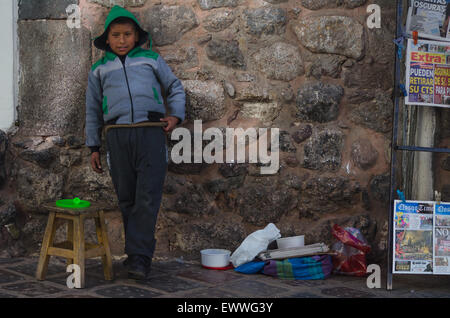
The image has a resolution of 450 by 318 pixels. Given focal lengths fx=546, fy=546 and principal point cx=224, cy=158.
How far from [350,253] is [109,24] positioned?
2.14 metres

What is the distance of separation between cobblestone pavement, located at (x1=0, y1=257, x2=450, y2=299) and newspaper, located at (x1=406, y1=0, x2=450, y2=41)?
150cm

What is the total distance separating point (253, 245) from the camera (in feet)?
11.7

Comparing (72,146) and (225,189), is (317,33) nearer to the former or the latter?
(225,189)

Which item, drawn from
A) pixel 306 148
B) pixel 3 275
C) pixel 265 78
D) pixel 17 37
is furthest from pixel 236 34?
pixel 3 275

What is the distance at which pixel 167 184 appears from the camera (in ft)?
12.7

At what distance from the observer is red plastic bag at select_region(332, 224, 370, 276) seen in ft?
11.5

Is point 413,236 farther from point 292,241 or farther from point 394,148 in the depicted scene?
point 292,241

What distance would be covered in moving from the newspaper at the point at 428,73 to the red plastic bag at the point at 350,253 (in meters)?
0.93

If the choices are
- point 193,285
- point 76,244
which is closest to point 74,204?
point 76,244

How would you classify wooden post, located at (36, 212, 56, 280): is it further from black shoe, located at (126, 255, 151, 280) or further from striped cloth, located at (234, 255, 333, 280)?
striped cloth, located at (234, 255, 333, 280)

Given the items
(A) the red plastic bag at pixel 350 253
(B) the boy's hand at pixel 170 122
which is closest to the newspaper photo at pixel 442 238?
(A) the red plastic bag at pixel 350 253

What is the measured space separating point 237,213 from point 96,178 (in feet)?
3.39

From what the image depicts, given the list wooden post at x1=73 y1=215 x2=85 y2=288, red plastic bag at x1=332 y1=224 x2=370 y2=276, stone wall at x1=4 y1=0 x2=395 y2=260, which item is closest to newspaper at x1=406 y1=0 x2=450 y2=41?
stone wall at x1=4 y1=0 x2=395 y2=260

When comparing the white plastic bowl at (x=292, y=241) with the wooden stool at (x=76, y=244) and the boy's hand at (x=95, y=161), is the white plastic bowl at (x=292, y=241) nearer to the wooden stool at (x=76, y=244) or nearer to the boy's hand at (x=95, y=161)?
the wooden stool at (x=76, y=244)
